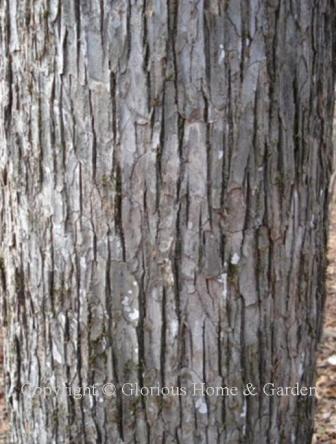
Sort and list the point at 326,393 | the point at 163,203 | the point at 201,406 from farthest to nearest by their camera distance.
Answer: the point at 326,393
the point at 201,406
the point at 163,203

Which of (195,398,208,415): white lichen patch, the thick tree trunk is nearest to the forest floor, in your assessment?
the thick tree trunk

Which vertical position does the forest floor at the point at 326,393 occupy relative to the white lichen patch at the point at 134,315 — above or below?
below

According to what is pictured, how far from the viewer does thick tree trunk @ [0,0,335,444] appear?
5.44ft

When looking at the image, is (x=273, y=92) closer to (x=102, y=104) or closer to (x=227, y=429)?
(x=102, y=104)

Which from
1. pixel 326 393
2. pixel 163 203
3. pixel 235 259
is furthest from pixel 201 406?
pixel 326 393

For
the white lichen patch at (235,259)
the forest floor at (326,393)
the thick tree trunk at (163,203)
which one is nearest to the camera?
the thick tree trunk at (163,203)

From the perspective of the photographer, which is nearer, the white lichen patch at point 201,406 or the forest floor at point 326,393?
the white lichen patch at point 201,406

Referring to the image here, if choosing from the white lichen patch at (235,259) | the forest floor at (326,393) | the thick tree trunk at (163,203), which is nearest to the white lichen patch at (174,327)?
the thick tree trunk at (163,203)

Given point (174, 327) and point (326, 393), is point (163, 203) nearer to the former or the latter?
point (174, 327)

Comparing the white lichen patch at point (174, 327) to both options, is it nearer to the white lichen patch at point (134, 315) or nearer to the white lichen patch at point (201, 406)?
the white lichen patch at point (134, 315)

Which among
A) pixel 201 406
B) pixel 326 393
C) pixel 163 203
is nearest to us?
pixel 163 203

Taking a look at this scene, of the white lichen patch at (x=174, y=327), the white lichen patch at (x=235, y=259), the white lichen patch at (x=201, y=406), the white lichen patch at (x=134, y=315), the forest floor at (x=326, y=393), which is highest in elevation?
the white lichen patch at (x=235, y=259)

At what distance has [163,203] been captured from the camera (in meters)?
1.72

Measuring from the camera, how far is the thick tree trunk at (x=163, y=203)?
166 cm
